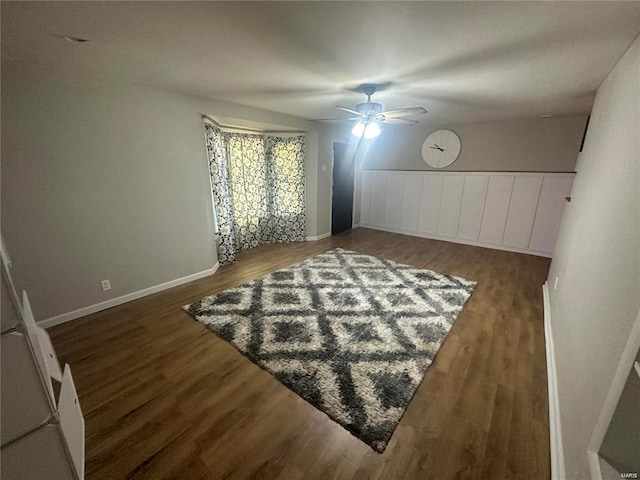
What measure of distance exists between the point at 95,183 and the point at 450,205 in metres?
5.37

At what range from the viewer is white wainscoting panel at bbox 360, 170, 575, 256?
13.9 ft

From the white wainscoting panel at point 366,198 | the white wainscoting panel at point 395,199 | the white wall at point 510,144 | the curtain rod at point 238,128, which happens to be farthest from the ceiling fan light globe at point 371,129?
the white wainscoting panel at point 366,198

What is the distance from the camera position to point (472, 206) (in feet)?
15.9

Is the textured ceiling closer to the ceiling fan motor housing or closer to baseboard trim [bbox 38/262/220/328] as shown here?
the ceiling fan motor housing

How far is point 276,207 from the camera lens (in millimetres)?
4910

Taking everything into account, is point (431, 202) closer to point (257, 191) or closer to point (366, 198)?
point (366, 198)

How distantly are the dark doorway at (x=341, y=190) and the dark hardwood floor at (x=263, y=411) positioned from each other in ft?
11.4

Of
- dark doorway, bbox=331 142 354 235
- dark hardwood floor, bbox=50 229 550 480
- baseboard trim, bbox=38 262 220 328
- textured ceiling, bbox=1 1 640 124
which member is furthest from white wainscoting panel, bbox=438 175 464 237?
baseboard trim, bbox=38 262 220 328

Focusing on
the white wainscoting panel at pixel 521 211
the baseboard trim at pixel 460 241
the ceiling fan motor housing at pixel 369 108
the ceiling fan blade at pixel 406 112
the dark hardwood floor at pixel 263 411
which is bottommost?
the dark hardwood floor at pixel 263 411

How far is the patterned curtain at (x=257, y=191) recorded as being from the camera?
3854 millimetres

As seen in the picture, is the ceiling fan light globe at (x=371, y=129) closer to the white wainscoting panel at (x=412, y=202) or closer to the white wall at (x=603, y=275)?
the white wall at (x=603, y=275)

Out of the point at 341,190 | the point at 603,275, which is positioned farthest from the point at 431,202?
the point at 603,275

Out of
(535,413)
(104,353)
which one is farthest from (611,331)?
(104,353)

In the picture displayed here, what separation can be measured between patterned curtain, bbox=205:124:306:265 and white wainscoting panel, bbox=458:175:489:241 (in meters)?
3.07
